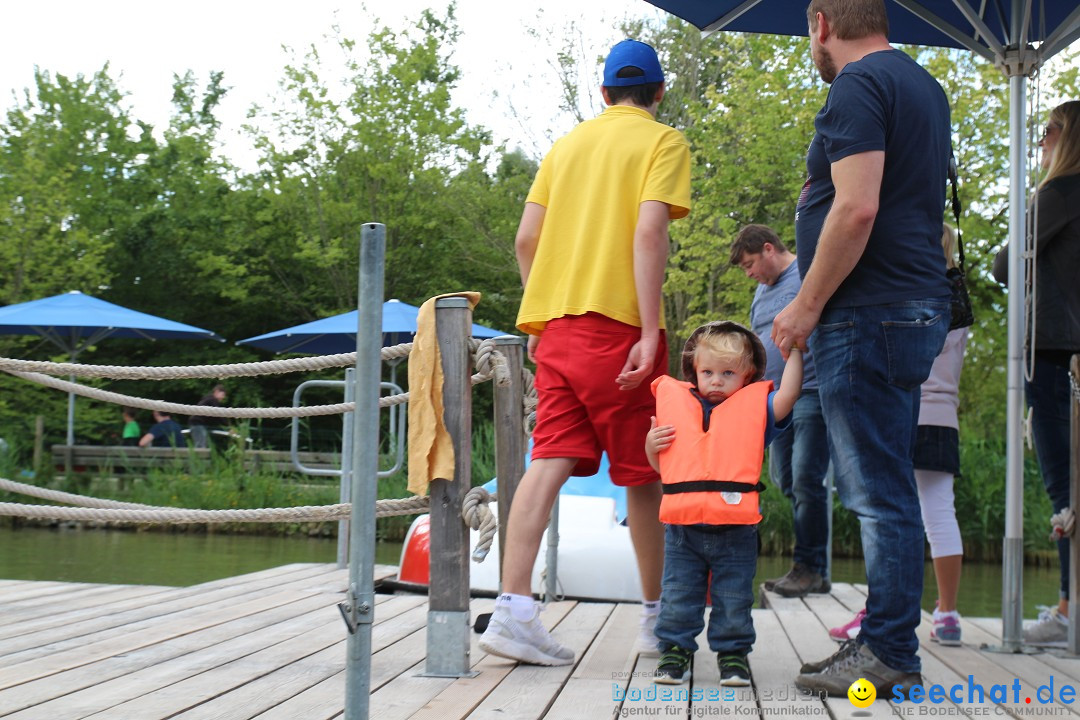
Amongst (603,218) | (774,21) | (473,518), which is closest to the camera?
(473,518)

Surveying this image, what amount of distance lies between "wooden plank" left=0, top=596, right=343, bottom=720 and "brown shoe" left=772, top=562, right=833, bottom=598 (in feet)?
7.11

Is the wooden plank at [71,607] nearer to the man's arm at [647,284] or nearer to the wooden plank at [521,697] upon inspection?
the wooden plank at [521,697]

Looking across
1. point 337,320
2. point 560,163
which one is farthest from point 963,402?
point 560,163

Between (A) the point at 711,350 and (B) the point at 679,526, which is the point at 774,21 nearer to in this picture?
(A) the point at 711,350

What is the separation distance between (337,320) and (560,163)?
1310 centimetres

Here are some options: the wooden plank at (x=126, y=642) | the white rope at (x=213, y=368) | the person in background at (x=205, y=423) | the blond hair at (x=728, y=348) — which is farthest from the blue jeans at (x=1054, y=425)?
the person in background at (x=205, y=423)

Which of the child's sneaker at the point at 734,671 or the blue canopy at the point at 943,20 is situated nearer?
the child's sneaker at the point at 734,671

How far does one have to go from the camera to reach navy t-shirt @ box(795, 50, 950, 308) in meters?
3.14

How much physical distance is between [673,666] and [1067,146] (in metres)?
2.39

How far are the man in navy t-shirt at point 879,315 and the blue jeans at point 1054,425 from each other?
1.22 meters

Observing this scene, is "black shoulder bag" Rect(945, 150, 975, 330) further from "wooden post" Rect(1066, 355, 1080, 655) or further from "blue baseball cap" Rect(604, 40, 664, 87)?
"blue baseball cap" Rect(604, 40, 664, 87)

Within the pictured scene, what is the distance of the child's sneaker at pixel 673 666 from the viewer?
128 inches

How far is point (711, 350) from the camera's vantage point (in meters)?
3.43

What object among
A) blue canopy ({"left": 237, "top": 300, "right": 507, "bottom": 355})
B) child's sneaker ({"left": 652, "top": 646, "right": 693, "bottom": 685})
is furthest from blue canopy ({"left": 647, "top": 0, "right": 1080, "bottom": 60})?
blue canopy ({"left": 237, "top": 300, "right": 507, "bottom": 355})
